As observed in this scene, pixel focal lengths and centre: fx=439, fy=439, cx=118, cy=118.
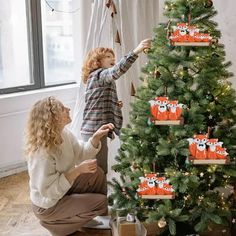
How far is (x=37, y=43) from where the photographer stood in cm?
397

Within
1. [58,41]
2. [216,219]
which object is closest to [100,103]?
[216,219]

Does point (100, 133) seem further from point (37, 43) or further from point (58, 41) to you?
point (58, 41)

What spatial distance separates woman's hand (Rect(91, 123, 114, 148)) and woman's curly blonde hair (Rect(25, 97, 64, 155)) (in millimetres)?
263

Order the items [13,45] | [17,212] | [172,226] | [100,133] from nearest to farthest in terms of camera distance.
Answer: [172,226], [100,133], [17,212], [13,45]

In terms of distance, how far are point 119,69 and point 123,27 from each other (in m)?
0.55

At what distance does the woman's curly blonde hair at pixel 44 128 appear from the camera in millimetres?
2535

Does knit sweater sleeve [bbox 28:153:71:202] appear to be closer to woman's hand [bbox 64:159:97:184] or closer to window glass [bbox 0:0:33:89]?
woman's hand [bbox 64:159:97:184]

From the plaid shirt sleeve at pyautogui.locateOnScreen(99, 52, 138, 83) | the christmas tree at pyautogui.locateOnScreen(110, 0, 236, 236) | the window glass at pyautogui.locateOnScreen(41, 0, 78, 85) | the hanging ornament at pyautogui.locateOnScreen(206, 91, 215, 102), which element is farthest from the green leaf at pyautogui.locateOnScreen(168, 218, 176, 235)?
the window glass at pyautogui.locateOnScreen(41, 0, 78, 85)

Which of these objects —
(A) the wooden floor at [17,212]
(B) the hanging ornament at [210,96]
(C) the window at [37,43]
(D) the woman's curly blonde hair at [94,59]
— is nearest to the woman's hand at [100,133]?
(D) the woman's curly blonde hair at [94,59]

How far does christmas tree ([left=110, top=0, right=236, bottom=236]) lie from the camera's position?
7.50ft

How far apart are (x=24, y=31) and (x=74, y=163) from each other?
5.51 ft

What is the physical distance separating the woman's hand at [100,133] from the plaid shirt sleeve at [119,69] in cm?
32

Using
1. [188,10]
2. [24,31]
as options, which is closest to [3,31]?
[24,31]

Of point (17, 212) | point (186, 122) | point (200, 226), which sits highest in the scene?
point (186, 122)
